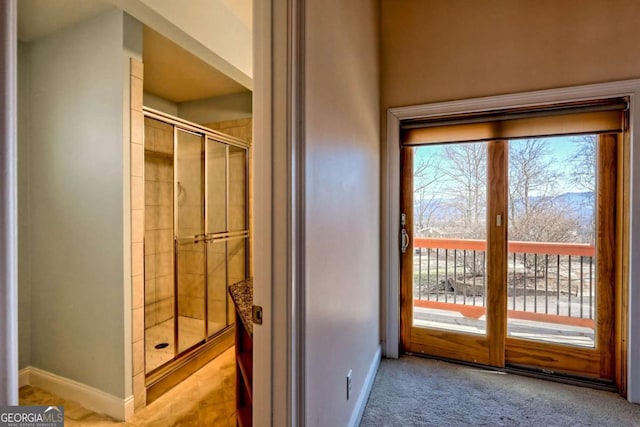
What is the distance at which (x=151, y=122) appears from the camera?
7.47 feet

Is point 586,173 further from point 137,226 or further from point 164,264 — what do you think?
point 164,264

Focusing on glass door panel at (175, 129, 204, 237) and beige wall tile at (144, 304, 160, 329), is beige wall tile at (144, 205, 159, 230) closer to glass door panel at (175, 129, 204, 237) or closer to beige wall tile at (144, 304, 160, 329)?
glass door panel at (175, 129, 204, 237)

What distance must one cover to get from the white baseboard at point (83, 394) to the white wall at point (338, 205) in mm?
1316

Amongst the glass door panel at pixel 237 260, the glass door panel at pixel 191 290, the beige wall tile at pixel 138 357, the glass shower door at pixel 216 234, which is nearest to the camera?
the beige wall tile at pixel 138 357

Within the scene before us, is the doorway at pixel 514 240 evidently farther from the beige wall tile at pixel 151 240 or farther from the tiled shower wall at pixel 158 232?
the beige wall tile at pixel 151 240

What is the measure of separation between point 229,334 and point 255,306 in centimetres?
226

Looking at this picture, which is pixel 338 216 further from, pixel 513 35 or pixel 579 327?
pixel 579 327

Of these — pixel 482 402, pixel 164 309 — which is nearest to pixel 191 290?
pixel 164 309

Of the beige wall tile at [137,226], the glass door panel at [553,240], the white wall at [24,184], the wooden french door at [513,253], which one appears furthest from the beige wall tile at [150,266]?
the glass door panel at [553,240]

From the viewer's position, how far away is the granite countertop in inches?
47.3

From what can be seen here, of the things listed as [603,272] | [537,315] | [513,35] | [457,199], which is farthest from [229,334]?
[513,35]

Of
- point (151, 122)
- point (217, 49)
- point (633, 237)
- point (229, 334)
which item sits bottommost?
point (229, 334)

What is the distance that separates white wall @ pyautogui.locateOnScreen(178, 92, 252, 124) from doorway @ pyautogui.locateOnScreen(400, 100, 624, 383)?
1.75m

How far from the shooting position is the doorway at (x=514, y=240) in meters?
2.03
